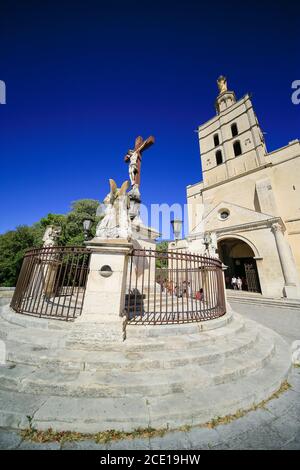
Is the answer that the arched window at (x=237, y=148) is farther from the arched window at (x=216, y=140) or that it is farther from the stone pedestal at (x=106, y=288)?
the stone pedestal at (x=106, y=288)

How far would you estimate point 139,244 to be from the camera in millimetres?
6633

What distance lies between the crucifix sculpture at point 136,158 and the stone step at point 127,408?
7.37m

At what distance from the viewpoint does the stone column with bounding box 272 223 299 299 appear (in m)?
13.4

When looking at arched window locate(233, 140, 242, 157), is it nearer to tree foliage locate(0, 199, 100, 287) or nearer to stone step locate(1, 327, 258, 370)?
tree foliage locate(0, 199, 100, 287)

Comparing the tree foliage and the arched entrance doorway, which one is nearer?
the tree foliage

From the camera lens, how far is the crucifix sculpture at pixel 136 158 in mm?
8352

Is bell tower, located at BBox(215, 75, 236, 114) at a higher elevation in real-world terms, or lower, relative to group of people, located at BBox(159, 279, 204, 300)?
higher

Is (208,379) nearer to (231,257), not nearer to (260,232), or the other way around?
(260,232)

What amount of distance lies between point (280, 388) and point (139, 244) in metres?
4.98

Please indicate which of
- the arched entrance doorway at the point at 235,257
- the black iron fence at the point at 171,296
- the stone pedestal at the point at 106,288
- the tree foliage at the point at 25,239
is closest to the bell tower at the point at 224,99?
the arched entrance doorway at the point at 235,257

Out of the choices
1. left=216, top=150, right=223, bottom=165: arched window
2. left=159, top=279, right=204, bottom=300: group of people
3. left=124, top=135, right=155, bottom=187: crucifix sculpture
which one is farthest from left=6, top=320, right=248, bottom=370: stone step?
left=216, top=150, right=223, bottom=165: arched window

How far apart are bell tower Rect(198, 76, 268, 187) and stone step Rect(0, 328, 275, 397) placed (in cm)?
2487

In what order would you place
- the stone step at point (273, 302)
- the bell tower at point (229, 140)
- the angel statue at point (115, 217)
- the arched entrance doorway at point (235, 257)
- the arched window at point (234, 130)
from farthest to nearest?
the arched window at point (234, 130) → the bell tower at point (229, 140) → the arched entrance doorway at point (235, 257) → the stone step at point (273, 302) → the angel statue at point (115, 217)
